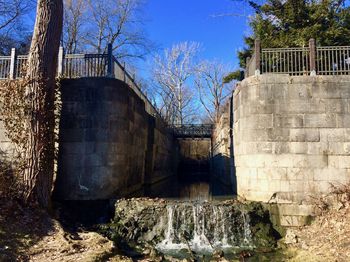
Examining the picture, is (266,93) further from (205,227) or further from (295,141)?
(205,227)

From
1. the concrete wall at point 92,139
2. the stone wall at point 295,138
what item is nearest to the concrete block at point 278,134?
the stone wall at point 295,138

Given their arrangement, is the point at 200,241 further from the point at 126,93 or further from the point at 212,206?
the point at 126,93

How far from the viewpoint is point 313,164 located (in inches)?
385

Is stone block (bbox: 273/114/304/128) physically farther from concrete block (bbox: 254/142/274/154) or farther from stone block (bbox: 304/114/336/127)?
concrete block (bbox: 254/142/274/154)

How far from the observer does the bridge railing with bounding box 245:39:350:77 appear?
10.4 meters

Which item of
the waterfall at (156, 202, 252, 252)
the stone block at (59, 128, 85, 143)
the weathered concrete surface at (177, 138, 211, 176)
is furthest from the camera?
the weathered concrete surface at (177, 138, 211, 176)

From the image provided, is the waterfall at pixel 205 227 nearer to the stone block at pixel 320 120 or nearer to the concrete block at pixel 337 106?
the stone block at pixel 320 120

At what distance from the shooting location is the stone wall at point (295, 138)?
31.9 feet

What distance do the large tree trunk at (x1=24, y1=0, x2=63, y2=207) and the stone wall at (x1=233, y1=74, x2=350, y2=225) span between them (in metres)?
5.96

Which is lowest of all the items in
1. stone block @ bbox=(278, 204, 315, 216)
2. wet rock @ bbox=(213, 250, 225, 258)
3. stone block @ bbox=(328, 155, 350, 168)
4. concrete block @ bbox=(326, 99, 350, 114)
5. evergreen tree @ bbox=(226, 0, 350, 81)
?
wet rock @ bbox=(213, 250, 225, 258)

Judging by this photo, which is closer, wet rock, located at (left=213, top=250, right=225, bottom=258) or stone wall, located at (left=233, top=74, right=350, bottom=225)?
wet rock, located at (left=213, top=250, right=225, bottom=258)

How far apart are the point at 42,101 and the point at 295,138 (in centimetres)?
745

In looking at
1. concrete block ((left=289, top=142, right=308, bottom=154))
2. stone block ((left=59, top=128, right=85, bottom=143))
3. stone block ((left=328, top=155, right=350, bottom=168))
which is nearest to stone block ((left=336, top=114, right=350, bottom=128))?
stone block ((left=328, top=155, right=350, bottom=168))

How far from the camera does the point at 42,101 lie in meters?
9.64
